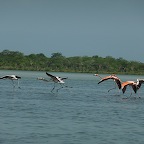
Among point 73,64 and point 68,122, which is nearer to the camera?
point 68,122

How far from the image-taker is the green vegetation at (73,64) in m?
143

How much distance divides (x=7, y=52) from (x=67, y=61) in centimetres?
2049

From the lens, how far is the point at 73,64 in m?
152

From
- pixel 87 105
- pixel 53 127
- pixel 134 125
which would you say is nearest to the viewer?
pixel 53 127

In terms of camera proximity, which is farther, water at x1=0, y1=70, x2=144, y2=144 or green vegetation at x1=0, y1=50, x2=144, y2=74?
green vegetation at x1=0, y1=50, x2=144, y2=74

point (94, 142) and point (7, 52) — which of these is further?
point (7, 52)

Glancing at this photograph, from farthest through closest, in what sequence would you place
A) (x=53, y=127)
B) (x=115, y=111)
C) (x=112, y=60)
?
1. (x=112, y=60)
2. (x=115, y=111)
3. (x=53, y=127)

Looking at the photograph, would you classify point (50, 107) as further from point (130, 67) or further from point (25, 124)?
point (130, 67)

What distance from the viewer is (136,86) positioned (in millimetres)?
30594

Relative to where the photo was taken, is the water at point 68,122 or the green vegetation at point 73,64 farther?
the green vegetation at point 73,64

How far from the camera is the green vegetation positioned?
143 metres

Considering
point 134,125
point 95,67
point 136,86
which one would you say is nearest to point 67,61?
point 95,67

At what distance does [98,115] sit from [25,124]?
4.28 meters

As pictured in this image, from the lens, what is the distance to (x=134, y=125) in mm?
18438
